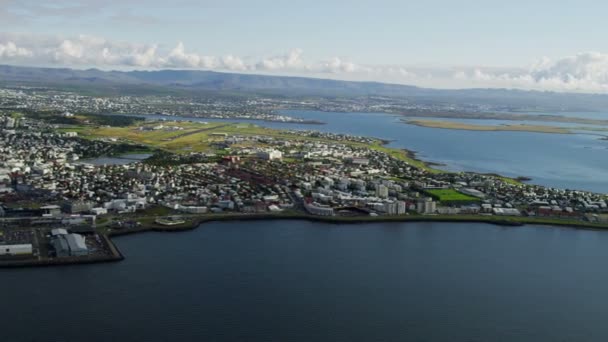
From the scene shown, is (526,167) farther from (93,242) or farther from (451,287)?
(93,242)

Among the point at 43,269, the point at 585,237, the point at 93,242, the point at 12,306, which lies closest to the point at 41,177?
the point at 93,242

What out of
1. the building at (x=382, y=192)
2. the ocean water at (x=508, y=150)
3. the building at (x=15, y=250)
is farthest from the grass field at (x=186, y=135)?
the building at (x=15, y=250)

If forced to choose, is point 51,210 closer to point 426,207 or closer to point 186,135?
point 426,207

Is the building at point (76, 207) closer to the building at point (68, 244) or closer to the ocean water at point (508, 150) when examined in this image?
the building at point (68, 244)

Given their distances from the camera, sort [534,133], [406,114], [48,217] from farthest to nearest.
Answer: [406,114] → [534,133] → [48,217]

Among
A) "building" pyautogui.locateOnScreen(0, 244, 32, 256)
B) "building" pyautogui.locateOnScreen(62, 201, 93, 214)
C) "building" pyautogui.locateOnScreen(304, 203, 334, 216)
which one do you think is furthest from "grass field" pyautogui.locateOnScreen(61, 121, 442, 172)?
"building" pyautogui.locateOnScreen(0, 244, 32, 256)

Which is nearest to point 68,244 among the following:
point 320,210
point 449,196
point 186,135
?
point 320,210
